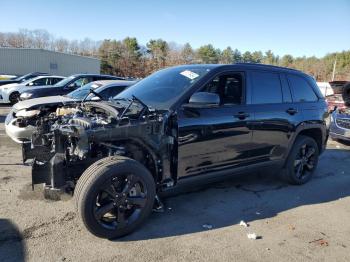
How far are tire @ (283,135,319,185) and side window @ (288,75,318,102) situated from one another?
0.65 meters

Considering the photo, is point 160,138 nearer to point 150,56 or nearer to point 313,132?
point 313,132

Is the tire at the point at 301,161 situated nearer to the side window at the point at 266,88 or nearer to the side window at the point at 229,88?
the side window at the point at 266,88

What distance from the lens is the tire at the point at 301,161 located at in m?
5.80

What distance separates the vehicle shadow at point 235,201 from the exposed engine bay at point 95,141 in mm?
640

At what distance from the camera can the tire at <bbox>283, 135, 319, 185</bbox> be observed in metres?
5.80

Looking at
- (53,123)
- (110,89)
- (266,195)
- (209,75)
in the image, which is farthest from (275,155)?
(110,89)

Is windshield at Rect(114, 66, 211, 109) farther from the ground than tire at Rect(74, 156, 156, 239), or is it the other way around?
windshield at Rect(114, 66, 211, 109)

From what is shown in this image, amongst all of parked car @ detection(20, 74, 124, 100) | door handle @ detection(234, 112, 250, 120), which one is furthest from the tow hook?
parked car @ detection(20, 74, 124, 100)

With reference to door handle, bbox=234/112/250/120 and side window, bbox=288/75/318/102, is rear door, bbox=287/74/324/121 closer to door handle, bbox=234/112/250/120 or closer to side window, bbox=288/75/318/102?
side window, bbox=288/75/318/102

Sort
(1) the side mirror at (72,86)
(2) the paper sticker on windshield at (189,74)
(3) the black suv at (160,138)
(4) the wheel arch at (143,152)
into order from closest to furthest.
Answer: (3) the black suv at (160,138) < (4) the wheel arch at (143,152) < (2) the paper sticker on windshield at (189,74) < (1) the side mirror at (72,86)

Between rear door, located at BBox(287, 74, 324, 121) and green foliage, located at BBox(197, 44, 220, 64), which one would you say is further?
green foliage, located at BBox(197, 44, 220, 64)

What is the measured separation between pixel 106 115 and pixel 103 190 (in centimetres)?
91

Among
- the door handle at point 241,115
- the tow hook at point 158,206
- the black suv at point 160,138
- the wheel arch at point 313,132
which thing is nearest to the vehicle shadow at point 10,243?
the black suv at point 160,138

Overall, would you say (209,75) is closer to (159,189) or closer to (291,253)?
(159,189)
